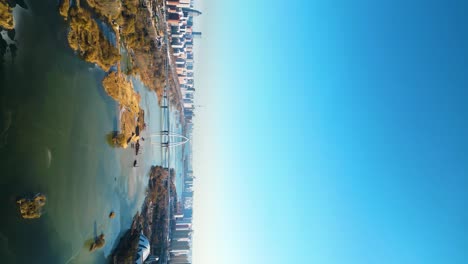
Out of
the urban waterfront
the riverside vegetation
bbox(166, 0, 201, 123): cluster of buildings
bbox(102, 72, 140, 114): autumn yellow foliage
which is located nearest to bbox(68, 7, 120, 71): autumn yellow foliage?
the riverside vegetation

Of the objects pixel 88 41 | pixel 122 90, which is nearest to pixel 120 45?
pixel 122 90

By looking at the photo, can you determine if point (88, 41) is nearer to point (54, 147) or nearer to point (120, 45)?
point (120, 45)

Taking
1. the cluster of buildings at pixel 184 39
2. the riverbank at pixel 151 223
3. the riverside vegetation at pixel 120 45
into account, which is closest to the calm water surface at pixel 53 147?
the riverside vegetation at pixel 120 45

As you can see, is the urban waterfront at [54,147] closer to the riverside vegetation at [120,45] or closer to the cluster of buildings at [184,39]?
the riverside vegetation at [120,45]

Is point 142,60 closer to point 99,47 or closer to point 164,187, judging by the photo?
point 99,47

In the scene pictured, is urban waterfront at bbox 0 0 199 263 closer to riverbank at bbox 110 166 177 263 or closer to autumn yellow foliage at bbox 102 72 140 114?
autumn yellow foliage at bbox 102 72 140 114

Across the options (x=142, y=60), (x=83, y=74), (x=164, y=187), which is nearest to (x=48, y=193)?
(x=83, y=74)

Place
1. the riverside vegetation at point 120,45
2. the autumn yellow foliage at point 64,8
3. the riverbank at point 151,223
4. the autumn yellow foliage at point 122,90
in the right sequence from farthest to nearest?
the riverbank at point 151,223, the autumn yellow foliage at point 122,90, the riverside vegetation at point 120,45, the autumn yellow foliage at point 64,8

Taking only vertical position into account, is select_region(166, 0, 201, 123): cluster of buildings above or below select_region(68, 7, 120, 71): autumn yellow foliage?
above

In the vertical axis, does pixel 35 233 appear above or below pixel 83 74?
below
